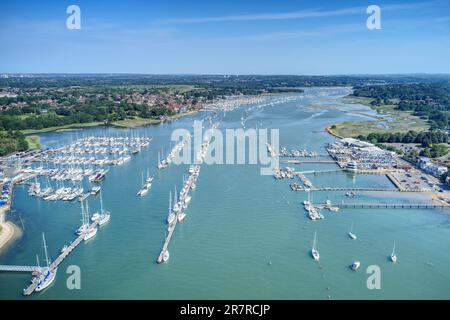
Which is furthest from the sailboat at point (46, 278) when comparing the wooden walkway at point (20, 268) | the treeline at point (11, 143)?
the treeline at point (11, 143)

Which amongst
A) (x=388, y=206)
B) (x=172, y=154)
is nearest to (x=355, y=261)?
(x=388, y=206)

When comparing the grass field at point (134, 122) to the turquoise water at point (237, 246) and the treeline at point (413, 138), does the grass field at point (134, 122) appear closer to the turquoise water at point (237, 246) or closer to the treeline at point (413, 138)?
the turquoise water at point (237, 246)

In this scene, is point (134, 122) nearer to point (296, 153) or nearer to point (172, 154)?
point (172, 154)

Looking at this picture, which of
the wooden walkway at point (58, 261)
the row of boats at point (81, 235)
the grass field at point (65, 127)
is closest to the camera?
the wooden walkway at point (58, 261)

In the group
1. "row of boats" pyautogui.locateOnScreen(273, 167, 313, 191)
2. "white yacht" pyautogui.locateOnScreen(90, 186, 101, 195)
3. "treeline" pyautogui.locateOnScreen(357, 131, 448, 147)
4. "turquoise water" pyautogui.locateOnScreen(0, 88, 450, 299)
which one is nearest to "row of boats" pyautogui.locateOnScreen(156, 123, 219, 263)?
"turquoise water" pyautogui.locateOnScreen(0, 88, 450, 299)
